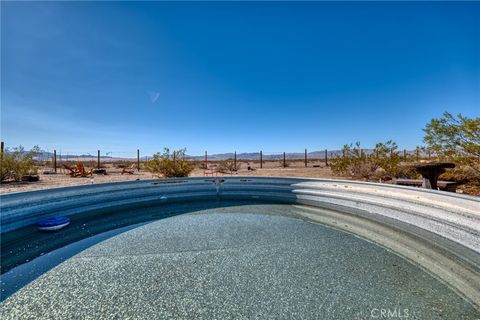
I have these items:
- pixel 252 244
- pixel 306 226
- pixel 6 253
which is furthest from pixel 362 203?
pixel 6 253

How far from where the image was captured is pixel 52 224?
3.10m

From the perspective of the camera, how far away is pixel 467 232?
1945mm

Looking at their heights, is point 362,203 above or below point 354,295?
above

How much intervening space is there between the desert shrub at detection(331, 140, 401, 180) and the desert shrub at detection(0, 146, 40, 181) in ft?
46.0

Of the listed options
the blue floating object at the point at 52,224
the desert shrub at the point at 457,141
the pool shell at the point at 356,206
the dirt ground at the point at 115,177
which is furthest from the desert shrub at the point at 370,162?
the blue floating object at the point at 52,224

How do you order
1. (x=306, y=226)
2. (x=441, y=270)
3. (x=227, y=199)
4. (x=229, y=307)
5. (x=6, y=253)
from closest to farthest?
(x=229, y=307) < (x=441, y=270) < (x=6, y=253) < (x=306, y=226) < (x=227, y=199)

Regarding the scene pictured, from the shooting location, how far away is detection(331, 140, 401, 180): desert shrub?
7.64 metres

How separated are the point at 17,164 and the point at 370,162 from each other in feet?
48.2

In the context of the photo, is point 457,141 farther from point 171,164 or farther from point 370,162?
point 171,164

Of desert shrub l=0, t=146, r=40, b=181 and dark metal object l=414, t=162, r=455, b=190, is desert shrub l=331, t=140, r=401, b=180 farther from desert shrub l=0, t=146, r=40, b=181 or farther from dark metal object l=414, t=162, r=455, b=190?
desert shrub l=0, t=146, r=40, b=181

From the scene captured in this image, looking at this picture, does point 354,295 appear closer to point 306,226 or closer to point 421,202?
point 306,226

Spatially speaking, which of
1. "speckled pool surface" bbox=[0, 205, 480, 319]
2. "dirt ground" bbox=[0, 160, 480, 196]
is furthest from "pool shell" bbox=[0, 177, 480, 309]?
"dirt ground" bbox=[0, 160, 480, 196]

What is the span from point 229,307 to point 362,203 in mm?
2912

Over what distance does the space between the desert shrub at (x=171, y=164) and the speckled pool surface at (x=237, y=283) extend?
6.63m
